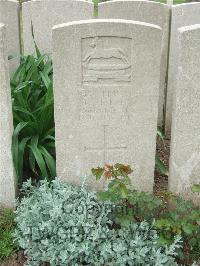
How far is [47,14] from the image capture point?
5.14 m

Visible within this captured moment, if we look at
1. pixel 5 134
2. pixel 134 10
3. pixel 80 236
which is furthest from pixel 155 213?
pixel 134 10

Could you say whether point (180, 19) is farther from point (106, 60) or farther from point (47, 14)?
point (106, 60)

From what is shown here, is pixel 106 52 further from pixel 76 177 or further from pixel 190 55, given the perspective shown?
pixel 76 177

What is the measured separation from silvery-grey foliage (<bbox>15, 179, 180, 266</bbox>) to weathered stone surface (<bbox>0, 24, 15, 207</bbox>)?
10.9 inches

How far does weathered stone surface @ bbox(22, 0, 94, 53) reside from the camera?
505cm

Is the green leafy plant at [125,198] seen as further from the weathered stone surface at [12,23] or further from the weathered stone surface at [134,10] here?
the weathered stone surface at [12,23]

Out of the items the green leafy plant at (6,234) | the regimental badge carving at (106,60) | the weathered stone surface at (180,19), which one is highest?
the weathered stone surface at (180,19)

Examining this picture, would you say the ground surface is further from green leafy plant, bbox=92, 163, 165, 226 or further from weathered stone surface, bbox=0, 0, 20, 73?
weathered stone surface, bbox=0, 0, 20, 73

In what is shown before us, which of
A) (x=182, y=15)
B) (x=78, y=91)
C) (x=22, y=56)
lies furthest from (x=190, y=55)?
(x=22, y=56)

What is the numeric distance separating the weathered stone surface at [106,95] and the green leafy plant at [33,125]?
0.26m

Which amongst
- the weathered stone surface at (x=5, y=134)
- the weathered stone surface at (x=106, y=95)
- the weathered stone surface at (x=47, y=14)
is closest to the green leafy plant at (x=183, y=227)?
the weathered stone surface at (x=106, y=95)

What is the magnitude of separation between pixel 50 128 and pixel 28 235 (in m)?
1.16

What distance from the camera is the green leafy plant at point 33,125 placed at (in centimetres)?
379

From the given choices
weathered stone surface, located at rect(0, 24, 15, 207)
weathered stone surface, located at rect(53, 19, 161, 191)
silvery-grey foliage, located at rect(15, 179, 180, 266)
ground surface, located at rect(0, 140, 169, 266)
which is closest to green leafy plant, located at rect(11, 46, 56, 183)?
weathered stone surface, located at rect(0, 24, 15, 207)
